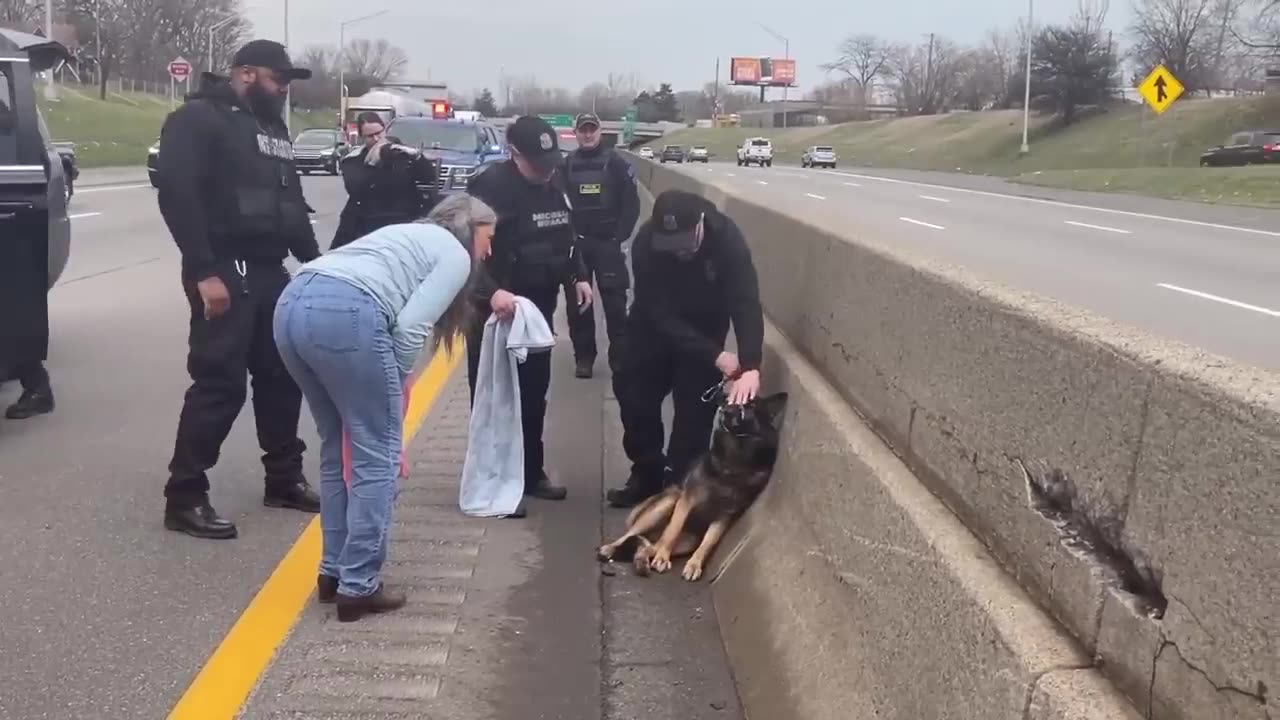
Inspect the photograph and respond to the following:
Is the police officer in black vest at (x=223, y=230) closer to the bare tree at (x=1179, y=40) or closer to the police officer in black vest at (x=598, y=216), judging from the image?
the police officer in black vest at (x=598, y=216)

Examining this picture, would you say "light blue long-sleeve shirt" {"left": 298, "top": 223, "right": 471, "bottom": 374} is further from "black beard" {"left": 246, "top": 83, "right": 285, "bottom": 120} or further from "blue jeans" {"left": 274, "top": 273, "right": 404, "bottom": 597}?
"black beard" {"left": 246, "top": 83, "right": 285, "bottom": 120}

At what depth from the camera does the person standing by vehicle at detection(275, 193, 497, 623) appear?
4.35 m

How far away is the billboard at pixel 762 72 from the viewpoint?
152 metres

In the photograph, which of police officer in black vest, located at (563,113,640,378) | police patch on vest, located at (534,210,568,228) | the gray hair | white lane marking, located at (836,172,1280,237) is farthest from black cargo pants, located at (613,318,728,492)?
white lane marking, located at (836,172,1280,237)

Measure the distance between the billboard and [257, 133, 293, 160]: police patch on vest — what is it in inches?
5888

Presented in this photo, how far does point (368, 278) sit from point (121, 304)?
908 centimetres

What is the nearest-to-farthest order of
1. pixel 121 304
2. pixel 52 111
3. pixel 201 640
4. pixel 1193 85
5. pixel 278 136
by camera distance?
1. pixel 201 640
2. pixel 278 136
3. pixel 121 304
4. pixel 52 111
5. pixel 1193 85

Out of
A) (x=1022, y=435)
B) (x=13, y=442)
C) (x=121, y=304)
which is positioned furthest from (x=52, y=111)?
(x=1022, y=435)

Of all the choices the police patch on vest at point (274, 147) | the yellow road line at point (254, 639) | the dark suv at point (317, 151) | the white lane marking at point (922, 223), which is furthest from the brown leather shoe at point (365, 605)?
the dark suv at point (317, 151)

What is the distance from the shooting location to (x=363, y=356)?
4367 mm

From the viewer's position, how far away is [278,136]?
5812mm

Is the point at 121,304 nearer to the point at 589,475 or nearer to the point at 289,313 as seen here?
the point at 589,475

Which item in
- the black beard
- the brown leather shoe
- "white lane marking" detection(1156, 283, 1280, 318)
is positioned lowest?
the brown leather shoe

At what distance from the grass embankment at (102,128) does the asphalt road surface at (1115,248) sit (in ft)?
90.2
